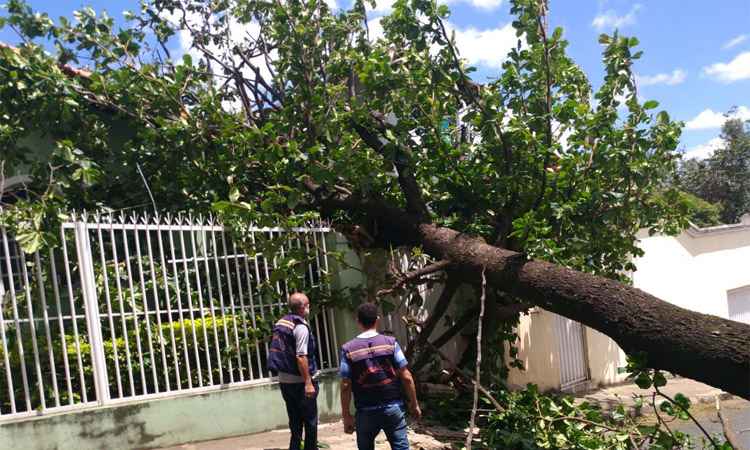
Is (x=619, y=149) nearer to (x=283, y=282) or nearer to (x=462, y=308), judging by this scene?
(x=462, y=308)

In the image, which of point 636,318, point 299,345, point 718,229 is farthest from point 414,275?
point 718,229

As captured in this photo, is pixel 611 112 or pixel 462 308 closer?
pixel 611 112

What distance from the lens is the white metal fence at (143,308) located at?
5.26m

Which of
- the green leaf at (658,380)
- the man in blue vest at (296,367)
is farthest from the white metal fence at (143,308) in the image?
the green leaf at (658,380)

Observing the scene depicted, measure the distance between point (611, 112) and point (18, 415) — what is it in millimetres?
6170

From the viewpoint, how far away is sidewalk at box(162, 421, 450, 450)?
5672 millimetres

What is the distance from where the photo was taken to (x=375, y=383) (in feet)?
14.1

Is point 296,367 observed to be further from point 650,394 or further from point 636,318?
point 650,394

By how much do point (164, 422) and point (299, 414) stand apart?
1368 millimetres

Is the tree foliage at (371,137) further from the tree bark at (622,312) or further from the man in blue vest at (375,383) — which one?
the man in blue vest at (375,383)

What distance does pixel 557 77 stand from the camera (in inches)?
265

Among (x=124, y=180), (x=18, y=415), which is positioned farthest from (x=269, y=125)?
(x=18, y=415)

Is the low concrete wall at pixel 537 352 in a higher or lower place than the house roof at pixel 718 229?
lower

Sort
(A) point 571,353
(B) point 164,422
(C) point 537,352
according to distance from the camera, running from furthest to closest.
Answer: (A) point 571,353
(C) point 537,352
(B) point 164,422
